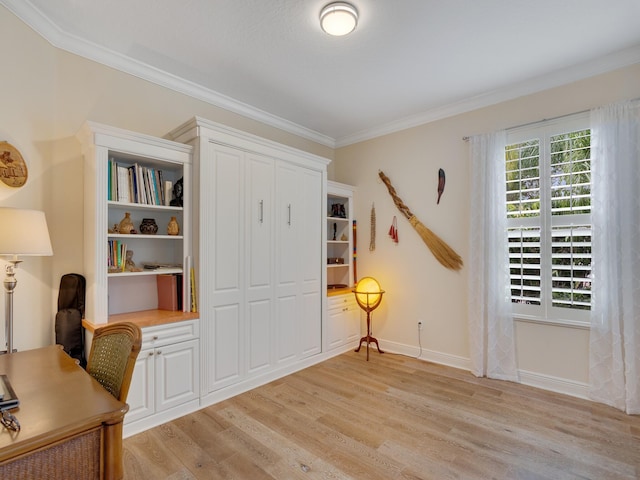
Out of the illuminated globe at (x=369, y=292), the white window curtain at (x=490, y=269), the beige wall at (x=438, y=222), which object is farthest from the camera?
the illuminated globe at (x=369, y=292)

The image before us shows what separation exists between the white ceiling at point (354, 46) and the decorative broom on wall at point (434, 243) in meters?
1.16

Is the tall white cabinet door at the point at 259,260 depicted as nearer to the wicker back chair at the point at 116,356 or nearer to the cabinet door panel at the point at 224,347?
the cabinet door panel at the point at 224,347

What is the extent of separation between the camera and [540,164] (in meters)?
3.17

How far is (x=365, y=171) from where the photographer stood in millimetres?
4504

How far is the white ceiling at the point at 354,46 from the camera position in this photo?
222 centimetres

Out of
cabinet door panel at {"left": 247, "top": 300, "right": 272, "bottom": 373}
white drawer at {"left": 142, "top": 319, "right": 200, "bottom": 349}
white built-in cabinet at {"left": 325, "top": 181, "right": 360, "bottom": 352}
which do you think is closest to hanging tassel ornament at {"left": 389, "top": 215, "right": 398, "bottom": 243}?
white built-in cabinet at {"left": 325, "top": 181, "right": 360, "bottom": 352}

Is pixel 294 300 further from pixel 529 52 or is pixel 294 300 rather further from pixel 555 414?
pixel 529 52

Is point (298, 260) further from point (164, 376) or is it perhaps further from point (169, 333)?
point (164, 376)

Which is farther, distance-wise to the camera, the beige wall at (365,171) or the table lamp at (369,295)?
the table lamp at (369,295)

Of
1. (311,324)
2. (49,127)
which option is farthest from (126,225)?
(311,324)

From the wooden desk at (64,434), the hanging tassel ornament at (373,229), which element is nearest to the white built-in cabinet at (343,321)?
the hanging tassel ornament at (373,229)

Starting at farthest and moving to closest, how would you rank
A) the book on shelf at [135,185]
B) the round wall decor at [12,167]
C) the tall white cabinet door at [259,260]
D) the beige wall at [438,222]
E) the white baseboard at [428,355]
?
the white baseboard at [428,355] → the tall white cabinet door at [259,260] → the beige wall at [438,222] → the book on shelf at [135,185] → the round wall decor at [12,167]

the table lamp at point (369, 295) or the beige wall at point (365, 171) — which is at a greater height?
the beige wall at point (365, 171)

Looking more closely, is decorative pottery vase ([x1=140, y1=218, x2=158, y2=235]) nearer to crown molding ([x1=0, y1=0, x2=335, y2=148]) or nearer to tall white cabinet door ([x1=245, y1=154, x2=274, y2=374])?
tall white cabinet door ([x1=245, y1=154, x2=274, y2=374])
